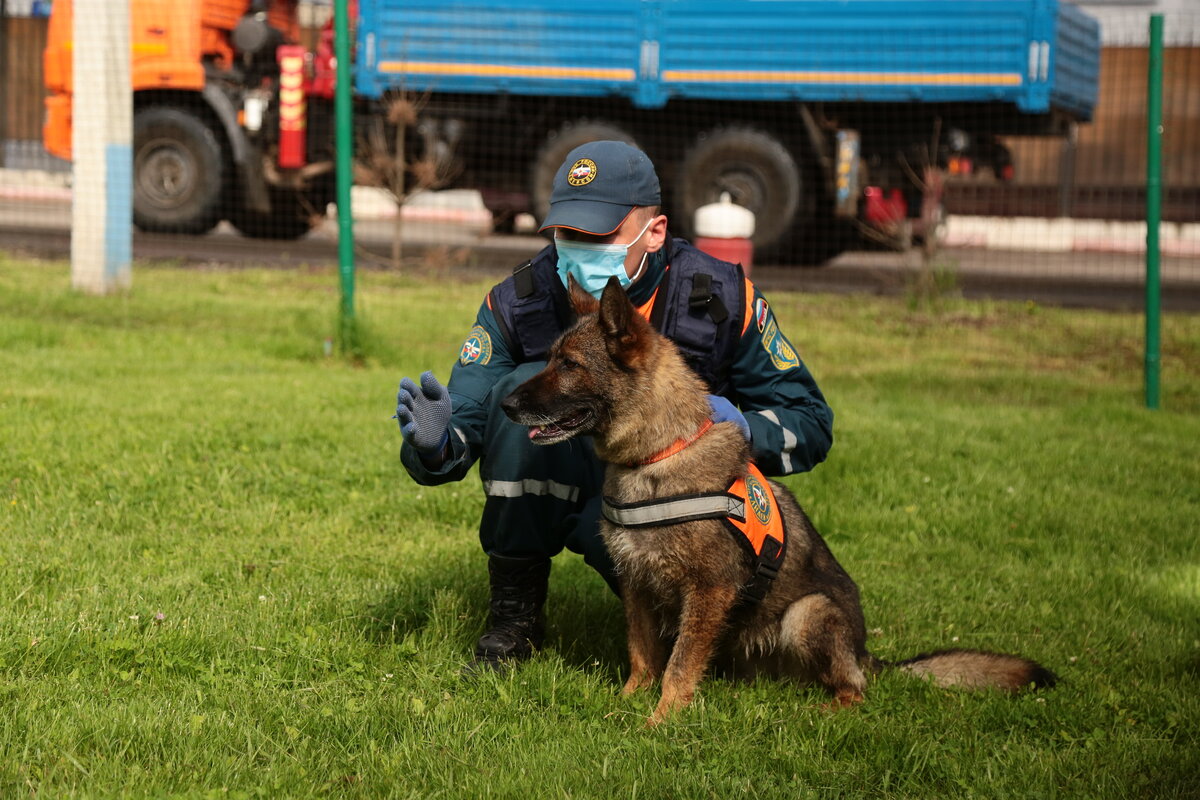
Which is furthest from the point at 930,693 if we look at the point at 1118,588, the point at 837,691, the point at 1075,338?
the point at 1075,338

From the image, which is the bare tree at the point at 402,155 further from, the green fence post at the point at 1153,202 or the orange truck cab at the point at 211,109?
the green fence post at the point at 1153,202

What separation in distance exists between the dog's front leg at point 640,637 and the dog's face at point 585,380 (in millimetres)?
521

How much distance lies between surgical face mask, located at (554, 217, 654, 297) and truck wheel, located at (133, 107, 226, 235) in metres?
12.3

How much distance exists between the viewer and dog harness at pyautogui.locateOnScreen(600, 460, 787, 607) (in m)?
3.46

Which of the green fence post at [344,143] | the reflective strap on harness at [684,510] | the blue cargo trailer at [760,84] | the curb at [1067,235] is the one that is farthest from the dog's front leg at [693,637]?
the curb at [1067,235]

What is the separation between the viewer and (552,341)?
384 cm

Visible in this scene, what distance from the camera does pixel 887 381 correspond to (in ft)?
Result: 28.8

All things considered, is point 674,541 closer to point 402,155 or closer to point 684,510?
point 684,510

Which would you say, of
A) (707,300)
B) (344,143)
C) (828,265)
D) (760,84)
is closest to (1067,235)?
(828,265)

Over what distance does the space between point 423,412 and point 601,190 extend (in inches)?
33.8

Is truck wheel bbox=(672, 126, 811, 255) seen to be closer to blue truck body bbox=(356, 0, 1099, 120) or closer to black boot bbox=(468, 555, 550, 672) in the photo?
blue truck body bbox=(356, 0, 1099, 120)

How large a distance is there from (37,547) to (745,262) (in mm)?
7649

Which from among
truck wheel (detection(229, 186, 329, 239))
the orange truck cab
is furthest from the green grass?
truck wheel (detection(229, 186, 329, 239))

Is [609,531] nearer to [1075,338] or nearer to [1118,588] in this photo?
[1118,588]
